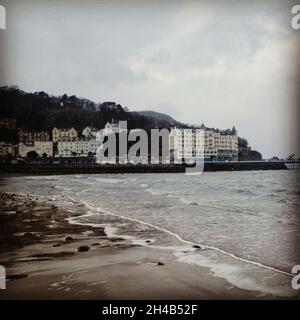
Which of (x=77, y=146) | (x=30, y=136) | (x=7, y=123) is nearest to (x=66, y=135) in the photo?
(x=77, y=146)

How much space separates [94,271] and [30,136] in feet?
16.9

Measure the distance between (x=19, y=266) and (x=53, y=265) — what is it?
251mm

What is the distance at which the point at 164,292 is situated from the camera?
2328 mm

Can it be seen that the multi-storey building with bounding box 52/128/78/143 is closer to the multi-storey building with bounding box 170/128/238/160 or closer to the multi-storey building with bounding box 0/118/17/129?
the multi-storey building with bounding box 170/128/238/160

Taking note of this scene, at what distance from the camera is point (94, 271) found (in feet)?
8.79

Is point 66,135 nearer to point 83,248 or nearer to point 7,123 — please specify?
point 7,123

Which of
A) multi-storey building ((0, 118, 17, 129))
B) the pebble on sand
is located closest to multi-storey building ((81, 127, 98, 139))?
multi-storey building ((0, 118, 17, 129))

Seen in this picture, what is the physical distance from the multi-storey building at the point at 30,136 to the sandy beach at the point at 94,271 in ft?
9.70

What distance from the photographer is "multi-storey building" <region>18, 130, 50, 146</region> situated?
6615mm

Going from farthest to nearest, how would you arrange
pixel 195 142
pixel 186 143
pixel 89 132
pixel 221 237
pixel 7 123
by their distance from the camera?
pixel 195 142 → pixel 186 143 → pixel 89 132 → pixel 7 123 → pixel 221 237

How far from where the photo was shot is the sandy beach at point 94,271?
90.7 inches

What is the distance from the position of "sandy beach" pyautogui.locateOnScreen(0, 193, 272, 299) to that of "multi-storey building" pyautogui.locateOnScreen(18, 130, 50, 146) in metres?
2.96

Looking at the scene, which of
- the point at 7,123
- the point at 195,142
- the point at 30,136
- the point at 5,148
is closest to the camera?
the point at 7,123
